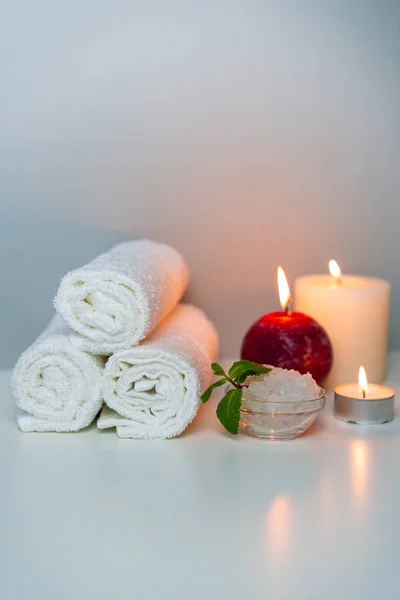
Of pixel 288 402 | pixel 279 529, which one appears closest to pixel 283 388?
pixel 288 402

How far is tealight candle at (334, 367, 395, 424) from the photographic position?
99 centimetres

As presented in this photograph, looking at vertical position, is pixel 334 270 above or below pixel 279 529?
above

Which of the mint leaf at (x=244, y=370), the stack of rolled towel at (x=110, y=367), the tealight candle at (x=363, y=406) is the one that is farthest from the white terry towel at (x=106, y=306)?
the tealight candle at (x=363, y=406)

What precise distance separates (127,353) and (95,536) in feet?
0.88

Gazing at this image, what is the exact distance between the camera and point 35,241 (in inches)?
49.8

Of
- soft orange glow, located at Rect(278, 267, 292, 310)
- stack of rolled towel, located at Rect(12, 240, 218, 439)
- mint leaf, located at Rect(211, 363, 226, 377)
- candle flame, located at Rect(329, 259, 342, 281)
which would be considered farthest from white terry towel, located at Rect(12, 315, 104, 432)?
candle flame, located at Rect(329, 259, 342, 281)

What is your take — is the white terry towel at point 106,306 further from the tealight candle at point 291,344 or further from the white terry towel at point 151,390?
the tealight candle at point 291,344

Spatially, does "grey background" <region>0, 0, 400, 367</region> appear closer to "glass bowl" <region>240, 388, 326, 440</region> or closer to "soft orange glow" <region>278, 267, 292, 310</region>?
"soft orange glow" <region>278, 267, 292, 310</region>

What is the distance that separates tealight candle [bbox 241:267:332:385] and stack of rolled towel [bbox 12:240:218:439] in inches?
4.0

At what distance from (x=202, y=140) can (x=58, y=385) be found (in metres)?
0.48

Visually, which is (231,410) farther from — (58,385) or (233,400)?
(58,385)

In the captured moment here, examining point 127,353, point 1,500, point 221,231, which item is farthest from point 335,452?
point 221,231

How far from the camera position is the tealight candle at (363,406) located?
3.26ft

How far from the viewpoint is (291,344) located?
104cm
